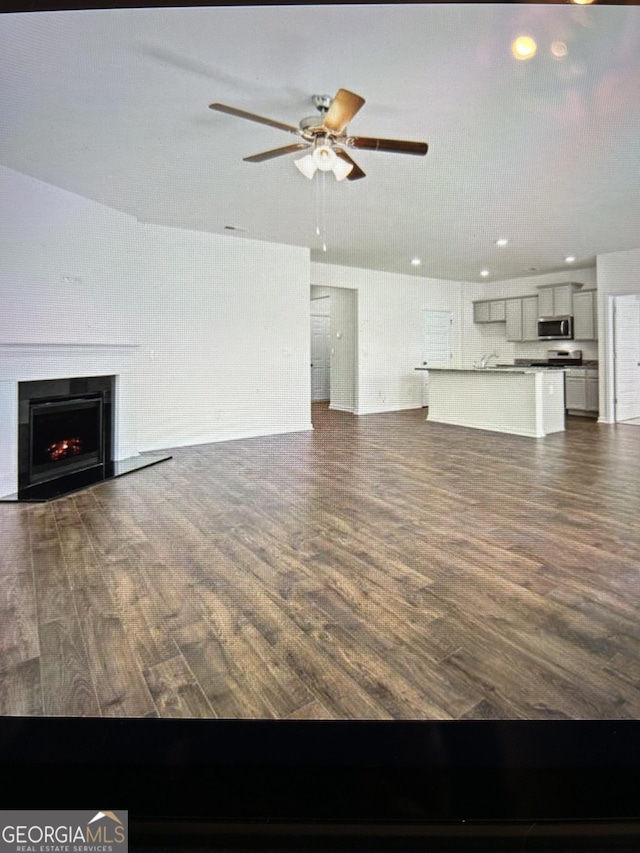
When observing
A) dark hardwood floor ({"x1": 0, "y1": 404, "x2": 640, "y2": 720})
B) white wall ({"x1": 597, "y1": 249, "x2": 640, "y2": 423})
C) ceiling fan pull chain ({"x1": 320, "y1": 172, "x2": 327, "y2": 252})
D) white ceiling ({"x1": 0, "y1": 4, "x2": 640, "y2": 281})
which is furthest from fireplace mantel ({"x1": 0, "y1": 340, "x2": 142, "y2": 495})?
white wall ({"x1": 597, "y1": 249, "x2": 640, "y2": 423})

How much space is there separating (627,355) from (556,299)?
1.31 m

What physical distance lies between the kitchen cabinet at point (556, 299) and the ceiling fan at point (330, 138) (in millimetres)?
5193

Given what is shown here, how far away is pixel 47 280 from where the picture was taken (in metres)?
3.44

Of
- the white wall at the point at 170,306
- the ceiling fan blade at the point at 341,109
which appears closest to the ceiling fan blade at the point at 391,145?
the ceiling fan blade at the point at 341,109

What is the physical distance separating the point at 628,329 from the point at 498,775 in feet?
21.8

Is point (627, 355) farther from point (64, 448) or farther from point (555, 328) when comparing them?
point (64, 448)

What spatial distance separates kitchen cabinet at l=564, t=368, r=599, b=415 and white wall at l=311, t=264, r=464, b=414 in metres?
2.18

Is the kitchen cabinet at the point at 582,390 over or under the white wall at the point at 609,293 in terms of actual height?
under

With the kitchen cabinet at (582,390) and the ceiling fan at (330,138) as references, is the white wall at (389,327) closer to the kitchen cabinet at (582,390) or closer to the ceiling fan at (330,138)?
the kitchen cabinet at (582,390)

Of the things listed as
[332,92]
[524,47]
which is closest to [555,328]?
[524,47]

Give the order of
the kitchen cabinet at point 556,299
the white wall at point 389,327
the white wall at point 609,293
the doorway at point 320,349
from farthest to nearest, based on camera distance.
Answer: the doorway at point 320,349 < the white wall at point 389,327 < the kitchen cabinet at point 556,299 < the white wall at point 609,293

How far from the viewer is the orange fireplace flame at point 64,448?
11.9ft

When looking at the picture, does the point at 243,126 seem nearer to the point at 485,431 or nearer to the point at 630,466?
the point at 630,466

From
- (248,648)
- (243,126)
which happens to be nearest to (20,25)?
(243,126)
